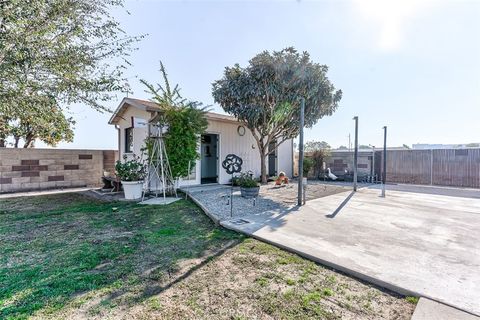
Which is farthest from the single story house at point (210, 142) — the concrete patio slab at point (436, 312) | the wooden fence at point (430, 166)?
the concrete patio slab at point (436, 312)

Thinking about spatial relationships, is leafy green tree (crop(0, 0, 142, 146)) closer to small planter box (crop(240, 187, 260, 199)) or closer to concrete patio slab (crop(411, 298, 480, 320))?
small planter box (crop(240, 187, 260, 199))

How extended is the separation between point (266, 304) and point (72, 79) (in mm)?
5842

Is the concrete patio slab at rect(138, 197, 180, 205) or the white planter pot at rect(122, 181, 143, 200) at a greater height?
the white planter pot at rect(122, 181, 143, 200)

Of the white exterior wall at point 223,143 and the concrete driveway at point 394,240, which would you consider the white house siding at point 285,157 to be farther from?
the concrete driveway at point 394,240

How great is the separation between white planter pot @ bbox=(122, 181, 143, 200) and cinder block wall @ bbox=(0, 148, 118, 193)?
14.5ft

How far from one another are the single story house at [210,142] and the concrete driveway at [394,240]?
4.60 metres

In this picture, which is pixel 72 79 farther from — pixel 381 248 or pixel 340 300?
pixel 381 248

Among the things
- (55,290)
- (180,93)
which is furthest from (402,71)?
(55,290)

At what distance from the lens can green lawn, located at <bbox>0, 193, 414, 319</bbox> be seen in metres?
2.01

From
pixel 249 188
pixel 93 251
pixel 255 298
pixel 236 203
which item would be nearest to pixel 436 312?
pixel 255 298

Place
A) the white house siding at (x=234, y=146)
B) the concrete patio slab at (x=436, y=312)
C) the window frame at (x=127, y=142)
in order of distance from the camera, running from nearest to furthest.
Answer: the concrete patio slab at (x=436, y=312), the window frame at (x=127, y=142), the white house siding at (x=234, y=146)

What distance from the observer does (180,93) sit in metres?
7.41

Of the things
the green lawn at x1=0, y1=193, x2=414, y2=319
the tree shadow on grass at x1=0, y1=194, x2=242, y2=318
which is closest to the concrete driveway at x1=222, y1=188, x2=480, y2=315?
the green lawn at x1=0, y1=193, x2=414, y2=319

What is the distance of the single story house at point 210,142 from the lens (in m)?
8.48
